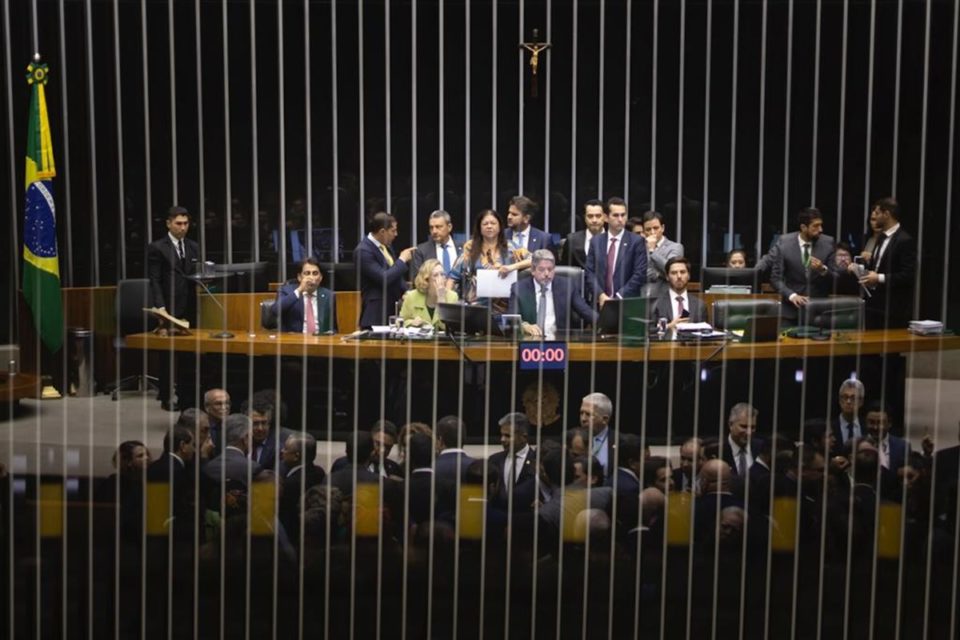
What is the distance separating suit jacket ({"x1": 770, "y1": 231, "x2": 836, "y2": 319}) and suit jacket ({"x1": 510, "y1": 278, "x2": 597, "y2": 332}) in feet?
2.17

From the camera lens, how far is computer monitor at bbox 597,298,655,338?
4305 millimetres

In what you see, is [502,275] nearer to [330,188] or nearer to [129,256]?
[330,188]

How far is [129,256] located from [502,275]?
1.33 meters

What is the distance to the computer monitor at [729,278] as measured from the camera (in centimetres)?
427

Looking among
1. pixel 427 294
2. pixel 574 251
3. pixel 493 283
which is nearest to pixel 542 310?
pixel 493 283

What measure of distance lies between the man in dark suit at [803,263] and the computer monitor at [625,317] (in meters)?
0.45

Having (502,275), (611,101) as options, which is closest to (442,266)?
(502,275)

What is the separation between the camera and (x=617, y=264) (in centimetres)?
478

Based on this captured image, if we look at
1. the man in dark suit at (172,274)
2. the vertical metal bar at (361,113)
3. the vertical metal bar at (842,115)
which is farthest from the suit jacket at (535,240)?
the man in dark suit at (172,274)

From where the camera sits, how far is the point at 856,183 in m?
3.93

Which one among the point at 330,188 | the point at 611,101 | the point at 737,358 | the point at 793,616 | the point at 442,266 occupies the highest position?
the point at 611,101

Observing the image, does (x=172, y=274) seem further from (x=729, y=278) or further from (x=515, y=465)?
(x=729, y=278)

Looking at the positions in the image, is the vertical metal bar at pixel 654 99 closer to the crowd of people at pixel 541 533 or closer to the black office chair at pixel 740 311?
the black office chair at pixel 740 311

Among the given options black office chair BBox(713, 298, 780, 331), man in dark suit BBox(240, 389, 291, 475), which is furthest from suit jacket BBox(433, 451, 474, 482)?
black office chair BBox(713, 298, 780, 331)
